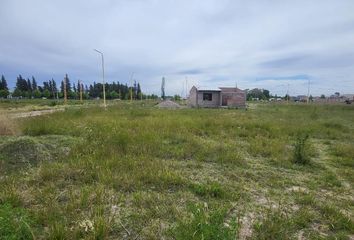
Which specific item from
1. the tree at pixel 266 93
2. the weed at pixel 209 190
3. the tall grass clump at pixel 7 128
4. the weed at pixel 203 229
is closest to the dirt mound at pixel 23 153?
the tall grass clump at pixel 7 128

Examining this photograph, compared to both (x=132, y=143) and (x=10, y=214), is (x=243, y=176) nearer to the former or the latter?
(x=132, y=143)

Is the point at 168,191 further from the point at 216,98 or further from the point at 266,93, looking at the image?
the point at 266,93

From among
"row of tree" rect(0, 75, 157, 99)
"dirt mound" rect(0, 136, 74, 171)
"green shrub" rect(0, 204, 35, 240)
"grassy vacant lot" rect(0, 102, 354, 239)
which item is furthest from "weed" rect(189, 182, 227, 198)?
"row of tree" rect(0, 75, 157, 99)

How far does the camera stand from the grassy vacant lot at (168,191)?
311 centimetres

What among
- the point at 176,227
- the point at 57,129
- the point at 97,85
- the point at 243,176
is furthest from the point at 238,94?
the point at 97,85

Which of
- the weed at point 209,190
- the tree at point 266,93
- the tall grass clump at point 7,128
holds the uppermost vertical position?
the tree at point 266,93

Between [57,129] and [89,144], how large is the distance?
353cm

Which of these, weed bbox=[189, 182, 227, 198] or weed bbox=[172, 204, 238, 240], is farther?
weed bbox=[189, 182, 227, 198]

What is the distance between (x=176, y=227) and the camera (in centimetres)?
314

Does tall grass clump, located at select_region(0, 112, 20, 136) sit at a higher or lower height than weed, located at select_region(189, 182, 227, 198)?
higher

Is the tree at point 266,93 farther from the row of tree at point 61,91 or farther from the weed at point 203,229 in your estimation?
the weed at point 203,229

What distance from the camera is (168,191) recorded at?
4.50 metres

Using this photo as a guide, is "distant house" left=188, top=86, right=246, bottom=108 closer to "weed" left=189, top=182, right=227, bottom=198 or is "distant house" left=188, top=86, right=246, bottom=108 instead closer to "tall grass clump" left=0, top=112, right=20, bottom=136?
"tall grass clump" left=0, top=112, right=20, bottom=136

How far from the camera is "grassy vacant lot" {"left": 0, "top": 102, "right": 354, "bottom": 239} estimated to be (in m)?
3.11
